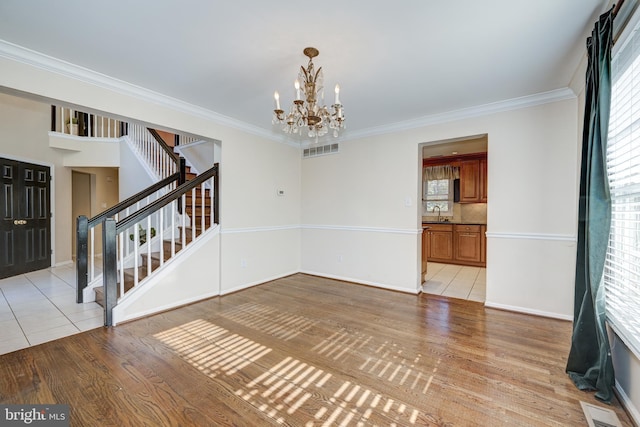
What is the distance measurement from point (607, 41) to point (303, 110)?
2.04 m

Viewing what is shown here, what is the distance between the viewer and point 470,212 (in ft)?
21.5

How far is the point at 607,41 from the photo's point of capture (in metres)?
1.73

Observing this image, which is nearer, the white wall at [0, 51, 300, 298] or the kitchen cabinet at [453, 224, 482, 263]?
the white wall at [0, 51, 300, 298]

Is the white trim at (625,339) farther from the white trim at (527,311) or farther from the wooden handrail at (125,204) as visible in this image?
the wooden handrail at (125,204)

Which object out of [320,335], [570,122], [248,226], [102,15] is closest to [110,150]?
[248,226]

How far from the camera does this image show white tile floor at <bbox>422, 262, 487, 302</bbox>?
400 cm

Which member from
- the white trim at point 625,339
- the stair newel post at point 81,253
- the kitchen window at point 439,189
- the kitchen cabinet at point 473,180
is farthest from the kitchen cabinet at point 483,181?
the stair newel post at point 81,253

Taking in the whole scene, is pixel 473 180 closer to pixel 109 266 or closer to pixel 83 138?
pixel 109 266

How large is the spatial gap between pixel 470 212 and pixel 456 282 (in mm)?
2588

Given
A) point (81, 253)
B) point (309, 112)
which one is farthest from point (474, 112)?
point (81, 253)

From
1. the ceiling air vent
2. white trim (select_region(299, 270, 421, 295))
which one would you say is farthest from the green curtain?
the ceiling air vent

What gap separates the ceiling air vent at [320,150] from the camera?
Result: 4.76 m

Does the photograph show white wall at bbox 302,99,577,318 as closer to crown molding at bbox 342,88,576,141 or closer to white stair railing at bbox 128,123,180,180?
crown molding at bbox 342,88,576,141

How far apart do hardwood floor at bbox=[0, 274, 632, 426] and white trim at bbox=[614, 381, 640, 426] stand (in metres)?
0.04
